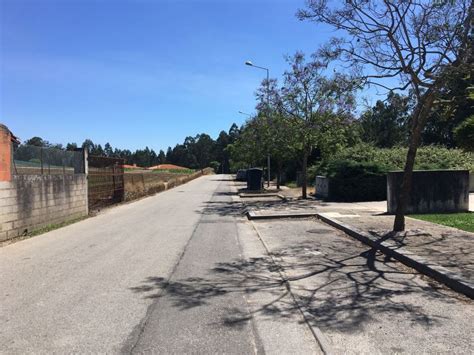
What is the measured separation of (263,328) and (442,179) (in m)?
13.1

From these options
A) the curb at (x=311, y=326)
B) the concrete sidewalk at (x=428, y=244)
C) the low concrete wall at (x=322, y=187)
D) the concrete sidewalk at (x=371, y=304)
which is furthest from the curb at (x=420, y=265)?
the low concrete wall at (x=322, y=187)

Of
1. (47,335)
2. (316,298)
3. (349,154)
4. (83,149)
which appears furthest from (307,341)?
(349,154)

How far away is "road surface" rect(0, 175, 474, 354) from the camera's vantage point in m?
4.97

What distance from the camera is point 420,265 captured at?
8203 mm

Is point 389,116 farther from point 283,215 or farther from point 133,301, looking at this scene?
point 133,301

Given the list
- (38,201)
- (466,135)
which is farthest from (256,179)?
(466,135)

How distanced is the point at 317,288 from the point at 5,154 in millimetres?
9041

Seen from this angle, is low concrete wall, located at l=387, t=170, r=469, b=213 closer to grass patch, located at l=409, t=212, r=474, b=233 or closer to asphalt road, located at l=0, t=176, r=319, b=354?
grass patch, located at l=409, t=212, r=474, b=233

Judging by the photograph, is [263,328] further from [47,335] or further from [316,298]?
[47,335]

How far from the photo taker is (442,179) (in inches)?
654

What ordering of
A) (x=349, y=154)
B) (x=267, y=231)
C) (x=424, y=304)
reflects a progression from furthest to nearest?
(x=349, y=154)
(x=267, y=231)
(x=424, y=304)

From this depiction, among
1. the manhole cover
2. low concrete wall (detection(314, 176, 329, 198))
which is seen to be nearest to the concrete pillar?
the manhole cover

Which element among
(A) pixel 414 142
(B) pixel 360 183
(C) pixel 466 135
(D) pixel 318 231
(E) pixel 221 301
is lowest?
(D) pixel 318 231

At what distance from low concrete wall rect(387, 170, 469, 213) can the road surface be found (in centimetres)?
566
